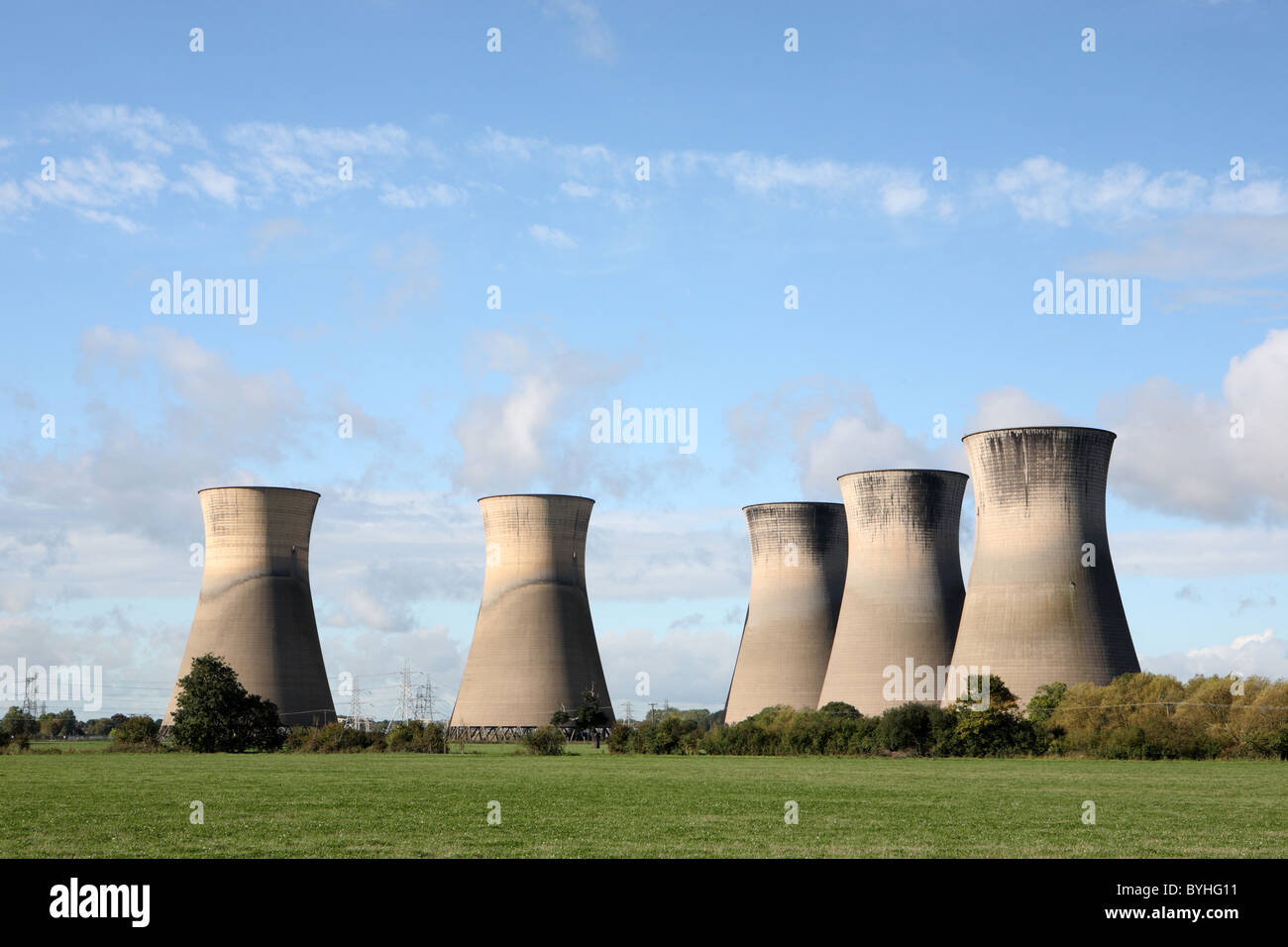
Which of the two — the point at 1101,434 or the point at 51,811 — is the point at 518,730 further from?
the point at 51,811

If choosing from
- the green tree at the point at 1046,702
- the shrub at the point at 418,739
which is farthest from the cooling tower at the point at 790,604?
the green tree at the point at 1046,702

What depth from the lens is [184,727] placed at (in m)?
37.7

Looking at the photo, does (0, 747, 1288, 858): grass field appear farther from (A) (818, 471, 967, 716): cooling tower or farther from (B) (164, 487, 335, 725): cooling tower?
(B) (164, 487, 335, 725): cooling tower

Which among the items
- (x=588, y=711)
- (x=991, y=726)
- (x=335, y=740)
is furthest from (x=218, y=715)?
(x=991, y=726)

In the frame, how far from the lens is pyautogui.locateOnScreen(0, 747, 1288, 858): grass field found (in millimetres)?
9656

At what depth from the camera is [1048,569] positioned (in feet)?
112

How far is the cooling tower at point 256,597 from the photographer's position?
44281 mm

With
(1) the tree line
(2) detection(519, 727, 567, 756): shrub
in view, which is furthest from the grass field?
(2) detection(519, 727, 567, 756): shrub

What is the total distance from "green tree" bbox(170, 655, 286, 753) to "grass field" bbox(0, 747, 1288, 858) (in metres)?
15.1

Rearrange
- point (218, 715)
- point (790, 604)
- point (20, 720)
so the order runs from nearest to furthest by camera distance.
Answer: point (218, 715)
point (790, 604)
point (20, 720)

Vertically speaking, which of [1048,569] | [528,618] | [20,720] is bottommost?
[20,720]

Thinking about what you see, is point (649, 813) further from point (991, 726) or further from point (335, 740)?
point (335, 740)

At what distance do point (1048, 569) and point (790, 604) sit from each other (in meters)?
14.7
